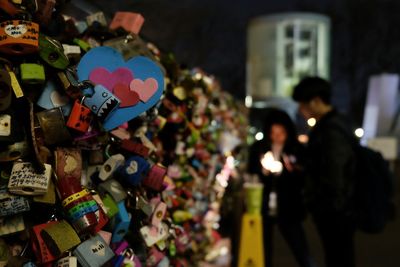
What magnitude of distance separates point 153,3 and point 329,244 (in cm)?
411

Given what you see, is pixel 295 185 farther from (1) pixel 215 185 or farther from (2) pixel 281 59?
(2) pixel 281 59

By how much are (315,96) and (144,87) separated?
2130 mm

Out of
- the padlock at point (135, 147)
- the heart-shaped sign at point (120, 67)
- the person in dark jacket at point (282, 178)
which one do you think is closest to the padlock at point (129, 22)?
the heart-shaped sign at point (120, 67)

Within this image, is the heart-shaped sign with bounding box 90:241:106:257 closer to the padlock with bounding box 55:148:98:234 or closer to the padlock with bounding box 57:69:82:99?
the padlock with bounding box 55:148:98:234

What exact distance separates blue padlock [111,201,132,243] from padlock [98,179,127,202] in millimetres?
23

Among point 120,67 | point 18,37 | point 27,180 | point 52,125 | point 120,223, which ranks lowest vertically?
point 120,223

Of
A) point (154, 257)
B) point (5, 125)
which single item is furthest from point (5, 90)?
point (154, 257)

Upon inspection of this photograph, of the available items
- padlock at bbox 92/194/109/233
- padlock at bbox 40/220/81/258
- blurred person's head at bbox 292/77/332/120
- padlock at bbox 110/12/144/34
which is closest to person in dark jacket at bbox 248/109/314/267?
blurred person's head at bbox 292/77/332/120

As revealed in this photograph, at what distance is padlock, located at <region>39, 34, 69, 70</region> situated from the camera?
4.02ft

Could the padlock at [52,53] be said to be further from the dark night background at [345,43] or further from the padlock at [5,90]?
the dark night background at [345,43]

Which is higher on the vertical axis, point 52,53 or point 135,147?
point 52,53

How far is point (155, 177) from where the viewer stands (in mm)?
1685

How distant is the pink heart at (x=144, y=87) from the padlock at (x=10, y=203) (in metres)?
0.50

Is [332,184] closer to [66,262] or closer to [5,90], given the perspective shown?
[66,262]
